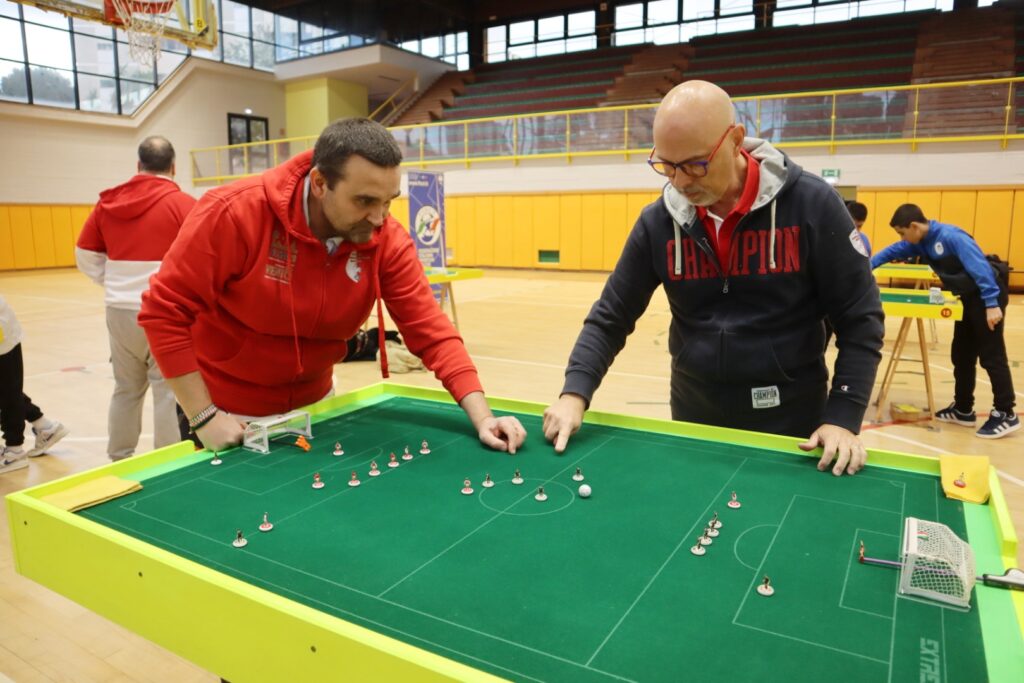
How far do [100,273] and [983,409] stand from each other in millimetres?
6172

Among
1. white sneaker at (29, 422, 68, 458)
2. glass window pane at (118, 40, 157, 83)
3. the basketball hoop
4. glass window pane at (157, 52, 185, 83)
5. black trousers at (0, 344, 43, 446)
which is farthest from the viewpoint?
glass window pane at (157, 52, 185, 83)

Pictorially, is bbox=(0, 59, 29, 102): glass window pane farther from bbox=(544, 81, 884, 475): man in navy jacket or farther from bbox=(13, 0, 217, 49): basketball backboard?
bbox=(544, 81, 884, 475): man in navy jacket

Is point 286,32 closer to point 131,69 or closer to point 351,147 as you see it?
point 131,69

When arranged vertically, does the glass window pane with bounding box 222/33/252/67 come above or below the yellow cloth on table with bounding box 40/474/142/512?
above

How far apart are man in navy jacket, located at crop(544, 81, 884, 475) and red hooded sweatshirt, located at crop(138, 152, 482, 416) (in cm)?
62

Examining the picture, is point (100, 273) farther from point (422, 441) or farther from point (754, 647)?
point (754, 647)

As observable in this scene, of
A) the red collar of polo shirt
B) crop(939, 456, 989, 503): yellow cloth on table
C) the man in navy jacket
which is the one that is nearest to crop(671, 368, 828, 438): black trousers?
the man in navy jacket

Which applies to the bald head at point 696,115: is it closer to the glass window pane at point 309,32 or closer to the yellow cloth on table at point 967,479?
the yellow cloth on table at point 967,479

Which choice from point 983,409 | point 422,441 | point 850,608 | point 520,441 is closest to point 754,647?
point 850,608

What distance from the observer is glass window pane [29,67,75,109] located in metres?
17.8

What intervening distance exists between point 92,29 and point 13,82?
2.42 meters

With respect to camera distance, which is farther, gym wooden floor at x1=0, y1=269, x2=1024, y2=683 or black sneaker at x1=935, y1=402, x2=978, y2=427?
black sneaker at x1=935, y1=402, x2=978, y2=427

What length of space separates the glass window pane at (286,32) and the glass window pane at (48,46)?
20.1ft

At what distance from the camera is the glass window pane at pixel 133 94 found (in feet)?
64.0
